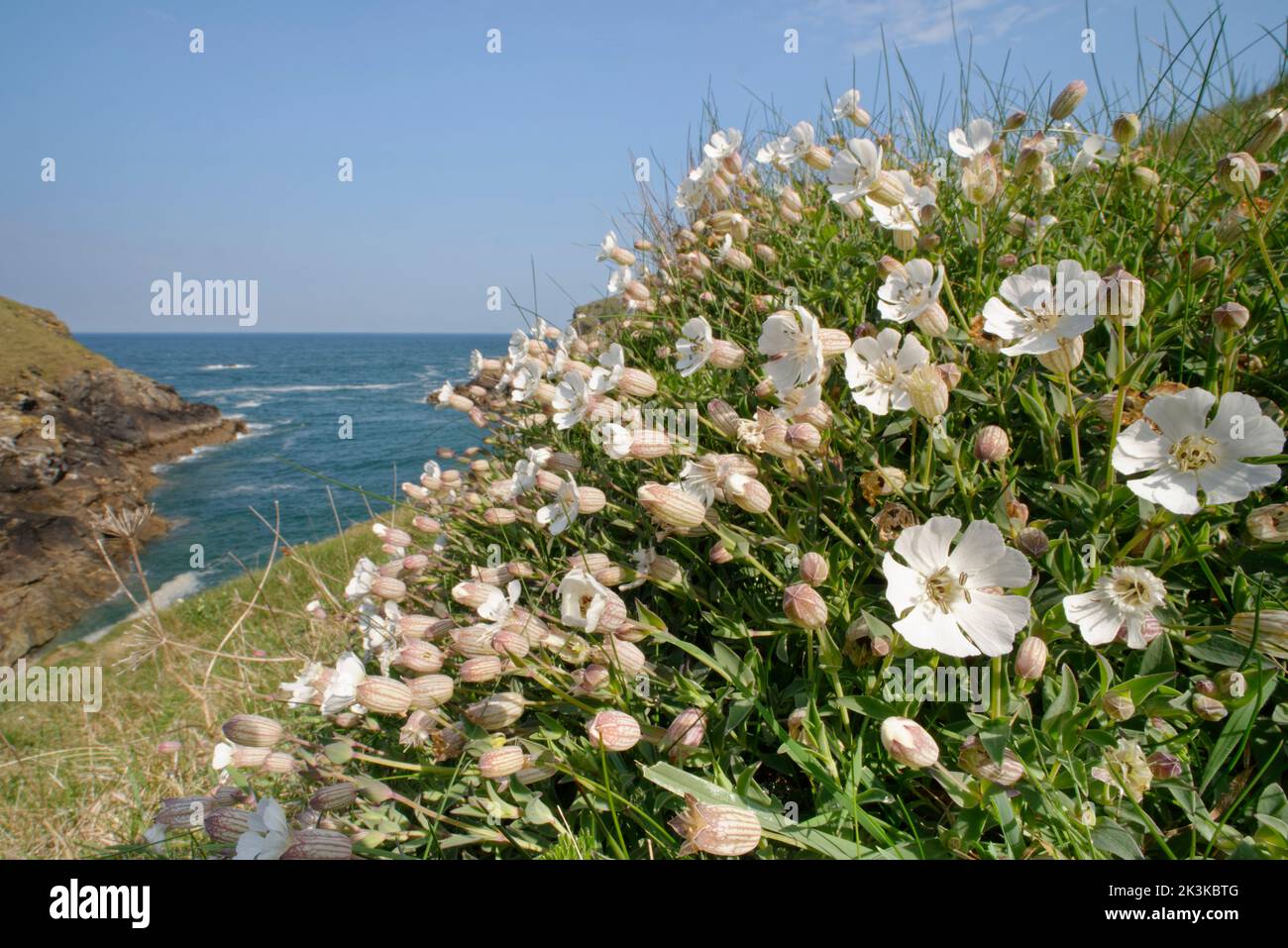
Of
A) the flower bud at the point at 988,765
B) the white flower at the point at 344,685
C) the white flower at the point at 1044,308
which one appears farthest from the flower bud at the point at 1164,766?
the white flower at the point at 344,685

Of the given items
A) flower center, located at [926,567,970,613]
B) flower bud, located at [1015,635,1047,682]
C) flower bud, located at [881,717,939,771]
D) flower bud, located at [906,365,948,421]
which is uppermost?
flower bud, located at [906,365,948,421]

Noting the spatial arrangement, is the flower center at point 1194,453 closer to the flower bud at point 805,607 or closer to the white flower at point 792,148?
the flower bud at point 805,607

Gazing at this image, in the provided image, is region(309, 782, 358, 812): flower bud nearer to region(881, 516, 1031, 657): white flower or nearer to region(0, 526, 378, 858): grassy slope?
region(0, 526, 378, 858): grassy slope

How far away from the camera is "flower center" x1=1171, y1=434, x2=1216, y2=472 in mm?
909

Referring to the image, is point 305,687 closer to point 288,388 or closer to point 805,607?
point 805,607

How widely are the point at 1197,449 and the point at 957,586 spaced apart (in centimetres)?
37

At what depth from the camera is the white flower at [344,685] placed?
1233 mm

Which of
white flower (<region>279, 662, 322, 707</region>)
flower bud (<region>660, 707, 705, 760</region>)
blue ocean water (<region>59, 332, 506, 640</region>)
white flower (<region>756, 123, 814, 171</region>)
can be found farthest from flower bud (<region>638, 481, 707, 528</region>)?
white flower (<region>756, 123, 814, 171</region>)

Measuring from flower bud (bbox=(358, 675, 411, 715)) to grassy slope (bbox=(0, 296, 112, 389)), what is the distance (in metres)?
23.5

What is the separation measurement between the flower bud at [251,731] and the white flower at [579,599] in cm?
62
